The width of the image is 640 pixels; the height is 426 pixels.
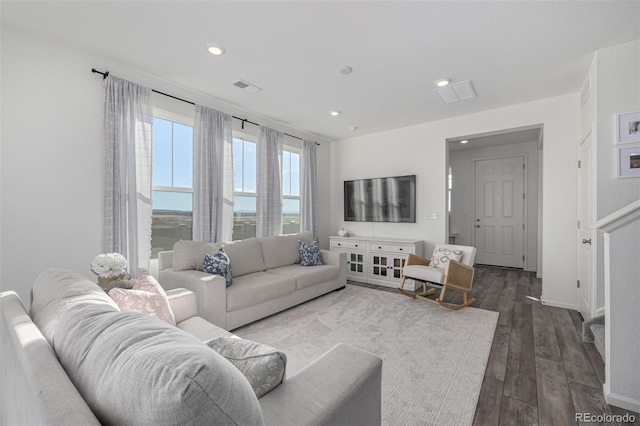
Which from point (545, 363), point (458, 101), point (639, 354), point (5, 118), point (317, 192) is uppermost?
point (458, 101)

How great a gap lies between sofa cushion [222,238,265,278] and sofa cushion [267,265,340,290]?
0.21m

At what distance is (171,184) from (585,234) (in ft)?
15.4

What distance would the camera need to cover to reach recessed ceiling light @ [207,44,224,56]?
2487 mm

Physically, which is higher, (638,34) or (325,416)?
(638,34)

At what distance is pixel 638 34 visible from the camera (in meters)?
2.39

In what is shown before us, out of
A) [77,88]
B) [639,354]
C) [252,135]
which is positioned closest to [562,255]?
[639,354]

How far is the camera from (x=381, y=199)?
5117 millimetres

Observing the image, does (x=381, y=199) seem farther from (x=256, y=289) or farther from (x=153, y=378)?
(x=153, y=378)

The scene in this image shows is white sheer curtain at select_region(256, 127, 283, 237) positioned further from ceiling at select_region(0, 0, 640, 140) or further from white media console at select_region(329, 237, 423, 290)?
white media console at select_region(329, 237, 423, 290)

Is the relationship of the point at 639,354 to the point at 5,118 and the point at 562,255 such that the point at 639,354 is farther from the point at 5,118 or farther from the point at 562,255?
the point at 5,118

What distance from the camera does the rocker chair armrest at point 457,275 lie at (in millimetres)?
3427

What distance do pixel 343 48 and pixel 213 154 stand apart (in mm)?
2010

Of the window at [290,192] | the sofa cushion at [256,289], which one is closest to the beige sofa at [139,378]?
the sofa cushion at [256,289]

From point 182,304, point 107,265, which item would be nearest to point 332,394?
point 182,304
